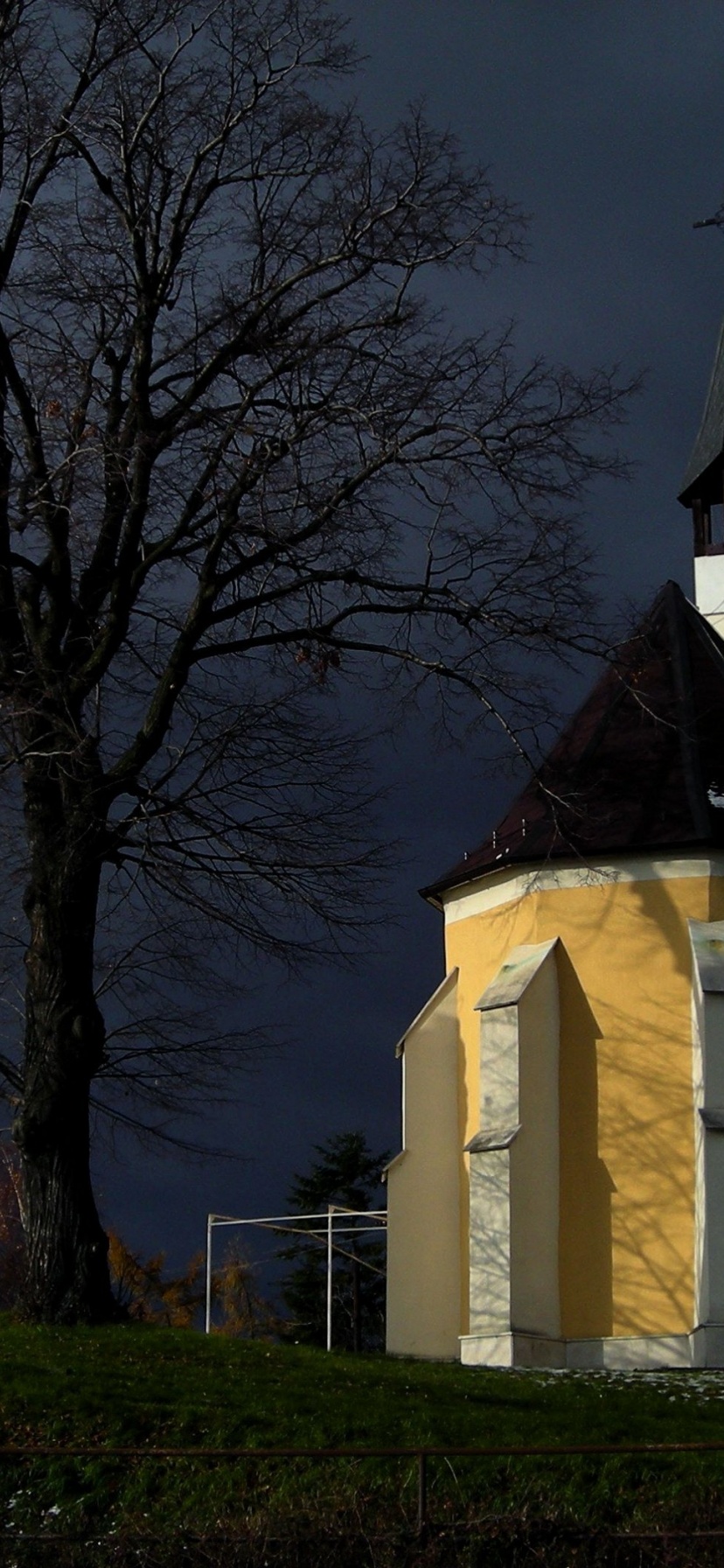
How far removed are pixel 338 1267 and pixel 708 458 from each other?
24327 millimetres

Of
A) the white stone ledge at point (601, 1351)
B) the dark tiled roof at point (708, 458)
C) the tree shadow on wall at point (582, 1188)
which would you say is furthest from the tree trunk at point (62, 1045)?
the dark tiled roof at point (708, 458)

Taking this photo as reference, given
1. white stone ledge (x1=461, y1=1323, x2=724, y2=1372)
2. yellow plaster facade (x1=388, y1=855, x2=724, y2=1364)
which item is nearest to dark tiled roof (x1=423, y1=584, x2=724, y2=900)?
yellow plaster facade (x1=388, y1=855, x2=724, y2=1364)

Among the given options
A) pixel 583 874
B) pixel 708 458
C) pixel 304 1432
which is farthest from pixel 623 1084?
pixel 708 458

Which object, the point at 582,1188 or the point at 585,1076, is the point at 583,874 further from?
the point at 582,1188

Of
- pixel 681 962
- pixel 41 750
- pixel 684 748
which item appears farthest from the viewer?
pixel 684 748

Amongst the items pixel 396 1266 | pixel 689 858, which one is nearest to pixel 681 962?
pixel 689 858

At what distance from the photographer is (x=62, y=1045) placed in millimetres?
15664

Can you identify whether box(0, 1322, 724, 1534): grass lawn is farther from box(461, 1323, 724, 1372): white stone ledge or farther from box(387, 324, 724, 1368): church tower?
box(387, 324, 724, 1368): church tower

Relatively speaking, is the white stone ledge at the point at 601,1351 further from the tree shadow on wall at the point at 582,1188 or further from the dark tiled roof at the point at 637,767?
the dark tiled roof at the point at 637,767

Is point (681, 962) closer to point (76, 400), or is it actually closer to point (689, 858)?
point (689, 858)

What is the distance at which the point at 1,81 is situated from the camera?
55.8 ft

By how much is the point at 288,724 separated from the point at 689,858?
15.9 ft

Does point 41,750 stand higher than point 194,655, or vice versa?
point 194,655

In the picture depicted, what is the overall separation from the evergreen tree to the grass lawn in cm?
2157
